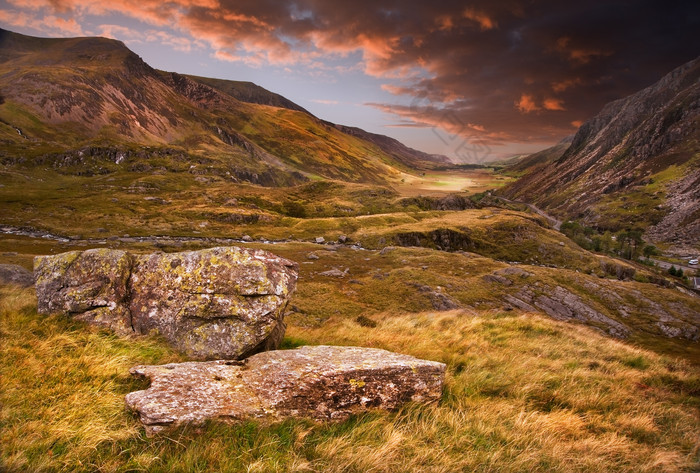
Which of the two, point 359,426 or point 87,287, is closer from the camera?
point 359,426

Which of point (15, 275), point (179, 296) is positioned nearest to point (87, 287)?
point (179, 296)

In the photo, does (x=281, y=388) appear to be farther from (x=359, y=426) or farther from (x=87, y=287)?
(x=87, y=287)

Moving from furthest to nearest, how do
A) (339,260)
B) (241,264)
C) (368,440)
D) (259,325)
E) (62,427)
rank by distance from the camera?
(339,260) → (241,264) → (259,325) → (368,440) → (62,427)

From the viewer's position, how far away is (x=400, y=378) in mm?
7641

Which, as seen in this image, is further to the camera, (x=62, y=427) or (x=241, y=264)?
(x=241, y=264)

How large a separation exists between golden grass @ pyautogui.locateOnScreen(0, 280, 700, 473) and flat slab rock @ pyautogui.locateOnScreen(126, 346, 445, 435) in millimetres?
263

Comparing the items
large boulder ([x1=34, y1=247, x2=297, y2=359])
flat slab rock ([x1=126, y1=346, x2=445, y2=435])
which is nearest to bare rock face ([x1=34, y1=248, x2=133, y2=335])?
large boulder ([x1=34, y1=247, x2=297, y2=359])

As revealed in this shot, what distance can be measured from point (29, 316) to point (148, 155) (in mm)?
226567

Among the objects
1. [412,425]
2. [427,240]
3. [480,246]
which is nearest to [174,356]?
[412,425]

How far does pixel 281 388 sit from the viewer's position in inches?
268

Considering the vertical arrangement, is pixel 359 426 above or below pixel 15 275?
above

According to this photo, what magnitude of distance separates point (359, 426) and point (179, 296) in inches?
273

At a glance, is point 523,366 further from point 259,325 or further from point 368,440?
point 259,325

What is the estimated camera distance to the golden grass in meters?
5.06
